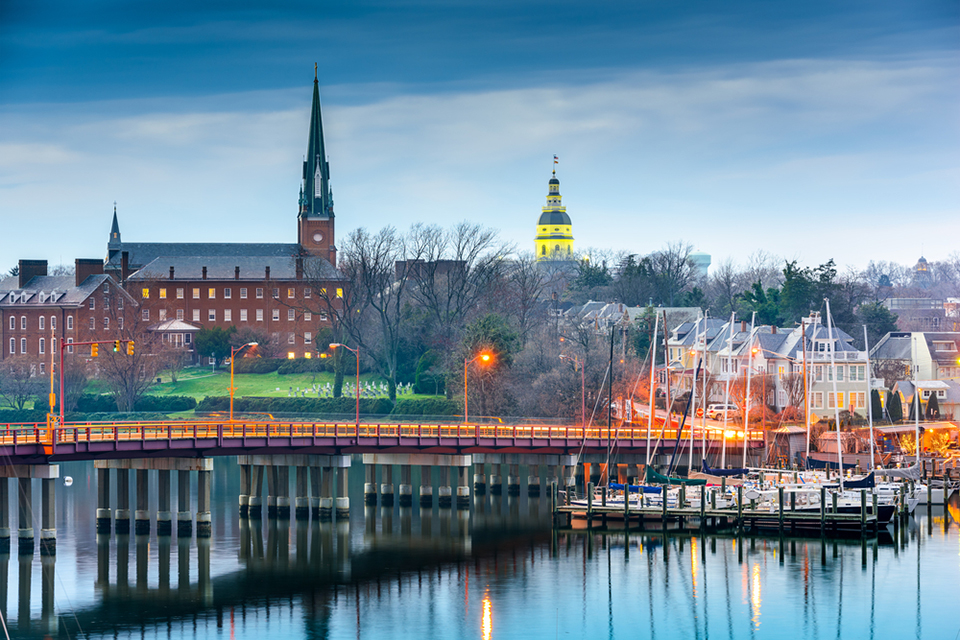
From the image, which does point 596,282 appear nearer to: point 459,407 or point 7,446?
point 459,407

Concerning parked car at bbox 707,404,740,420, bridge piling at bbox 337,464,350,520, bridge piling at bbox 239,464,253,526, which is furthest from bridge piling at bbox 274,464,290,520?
parked car at bbox 707,404,740,420

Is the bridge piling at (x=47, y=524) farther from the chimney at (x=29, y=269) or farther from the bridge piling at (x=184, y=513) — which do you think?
the chimney at (x=29, y=269)

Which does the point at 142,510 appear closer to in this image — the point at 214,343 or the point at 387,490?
the point at 387,490

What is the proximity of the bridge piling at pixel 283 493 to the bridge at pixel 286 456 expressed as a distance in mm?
59

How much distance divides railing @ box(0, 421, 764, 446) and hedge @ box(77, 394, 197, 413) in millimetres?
60692

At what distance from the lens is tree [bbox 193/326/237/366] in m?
163

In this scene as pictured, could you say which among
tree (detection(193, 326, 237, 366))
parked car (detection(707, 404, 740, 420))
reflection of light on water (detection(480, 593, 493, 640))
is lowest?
reflection of light on water (detection(480, 593, 493, 640))

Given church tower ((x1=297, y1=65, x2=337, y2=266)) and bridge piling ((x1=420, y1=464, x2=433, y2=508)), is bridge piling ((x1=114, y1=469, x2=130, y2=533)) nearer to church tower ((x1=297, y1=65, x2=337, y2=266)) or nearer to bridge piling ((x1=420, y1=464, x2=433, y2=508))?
bridge piling ((x1=420, y1=464, x2=433, y2=508))

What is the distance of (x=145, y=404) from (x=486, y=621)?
9837cm

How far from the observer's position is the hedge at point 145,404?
469ft

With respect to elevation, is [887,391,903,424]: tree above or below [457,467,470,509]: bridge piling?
above

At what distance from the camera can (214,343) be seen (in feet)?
536

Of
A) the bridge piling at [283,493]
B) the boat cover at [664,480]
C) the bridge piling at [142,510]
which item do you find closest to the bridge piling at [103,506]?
the bridge piling at [142,510]

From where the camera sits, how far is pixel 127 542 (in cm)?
6869
